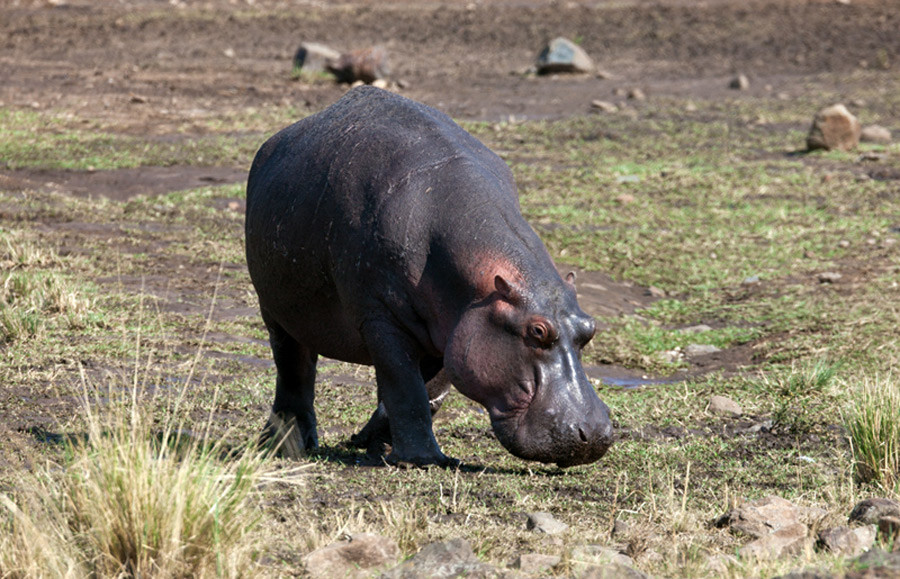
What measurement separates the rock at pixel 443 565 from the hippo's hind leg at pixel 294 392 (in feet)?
7.20

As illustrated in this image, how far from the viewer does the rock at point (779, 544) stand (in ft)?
14.4

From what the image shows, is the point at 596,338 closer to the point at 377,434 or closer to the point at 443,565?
the point at 377,434

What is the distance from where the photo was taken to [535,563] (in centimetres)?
421

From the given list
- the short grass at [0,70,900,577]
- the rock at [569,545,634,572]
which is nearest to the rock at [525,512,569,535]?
the short grass at [0,70,900,577]

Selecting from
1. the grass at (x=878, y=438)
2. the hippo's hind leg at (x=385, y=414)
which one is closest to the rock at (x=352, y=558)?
the hippo's hind leg at (x=385, y=414)

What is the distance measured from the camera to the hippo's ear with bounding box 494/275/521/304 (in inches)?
205

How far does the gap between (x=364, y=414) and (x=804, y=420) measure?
7.43ft

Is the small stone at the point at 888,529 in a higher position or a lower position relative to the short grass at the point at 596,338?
higher

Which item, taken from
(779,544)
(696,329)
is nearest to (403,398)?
(779,544)

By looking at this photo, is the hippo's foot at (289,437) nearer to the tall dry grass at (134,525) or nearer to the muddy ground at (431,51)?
the tall dry grass at (134,525)

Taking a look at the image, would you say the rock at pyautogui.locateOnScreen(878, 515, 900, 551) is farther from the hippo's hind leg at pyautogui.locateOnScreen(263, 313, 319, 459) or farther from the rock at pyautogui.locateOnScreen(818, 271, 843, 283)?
the rock at pyautogui.locateOnScreen(818, 271, 843, 283)

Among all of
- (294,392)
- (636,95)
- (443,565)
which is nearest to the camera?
(443,565)

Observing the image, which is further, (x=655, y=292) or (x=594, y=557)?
(x=655, y=292)

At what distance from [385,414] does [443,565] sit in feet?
7.17
